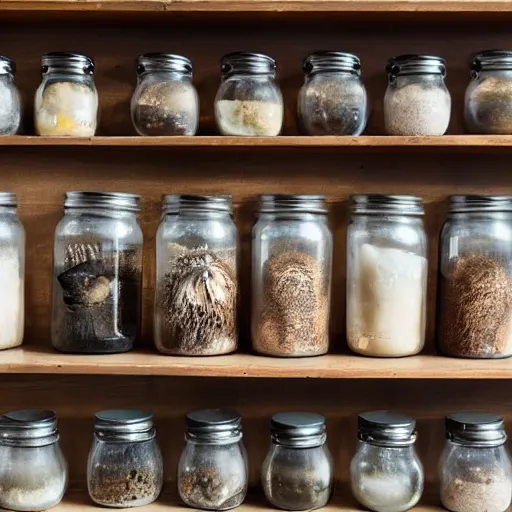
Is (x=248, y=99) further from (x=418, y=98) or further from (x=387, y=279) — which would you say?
(x=387, y=279)

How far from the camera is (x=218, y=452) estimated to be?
1.35 metres

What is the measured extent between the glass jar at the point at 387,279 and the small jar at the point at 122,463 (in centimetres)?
41

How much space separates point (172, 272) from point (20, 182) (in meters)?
0.38

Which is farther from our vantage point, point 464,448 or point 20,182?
point 20,182

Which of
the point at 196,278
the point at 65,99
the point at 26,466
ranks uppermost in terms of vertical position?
the point at 65,99

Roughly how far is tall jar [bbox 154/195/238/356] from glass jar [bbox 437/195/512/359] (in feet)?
1.25

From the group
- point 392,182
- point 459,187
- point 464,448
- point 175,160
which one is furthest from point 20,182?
point 464,448

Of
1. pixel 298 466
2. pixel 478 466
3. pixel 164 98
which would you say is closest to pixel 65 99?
pixel 164 98

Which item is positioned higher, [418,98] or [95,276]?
[418,98]

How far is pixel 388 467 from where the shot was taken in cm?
133

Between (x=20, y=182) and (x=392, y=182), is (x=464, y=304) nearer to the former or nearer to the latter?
(x=392, y=182)

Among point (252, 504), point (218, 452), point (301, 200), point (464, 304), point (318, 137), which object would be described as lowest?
point (252, 504)

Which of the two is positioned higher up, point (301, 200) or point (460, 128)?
point (460, 128)

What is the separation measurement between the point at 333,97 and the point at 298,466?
2.08 ft
